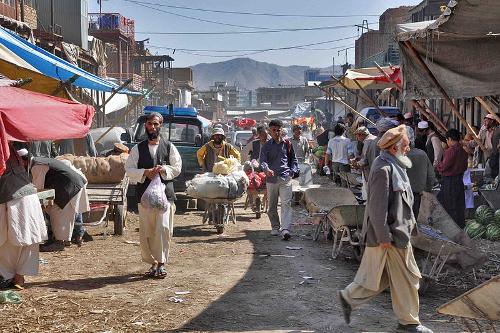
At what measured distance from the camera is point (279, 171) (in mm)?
11281

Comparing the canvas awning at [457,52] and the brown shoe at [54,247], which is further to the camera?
the brown shoe at [54,247]

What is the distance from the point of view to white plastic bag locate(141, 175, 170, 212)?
821cm

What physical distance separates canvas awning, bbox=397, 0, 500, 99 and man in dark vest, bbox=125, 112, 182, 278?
349 cm

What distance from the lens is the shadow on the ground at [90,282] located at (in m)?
7.88

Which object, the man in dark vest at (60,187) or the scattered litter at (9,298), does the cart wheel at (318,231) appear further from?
the scattered litter at (9,298)

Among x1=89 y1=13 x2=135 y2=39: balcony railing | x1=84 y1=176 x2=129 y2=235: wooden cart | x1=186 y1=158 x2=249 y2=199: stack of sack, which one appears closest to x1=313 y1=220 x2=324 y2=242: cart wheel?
x1=186 y1=158 x2=249 y2=199: stack of sack

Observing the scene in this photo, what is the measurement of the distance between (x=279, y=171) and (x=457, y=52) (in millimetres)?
3770

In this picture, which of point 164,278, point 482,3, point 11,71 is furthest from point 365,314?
point 11,71

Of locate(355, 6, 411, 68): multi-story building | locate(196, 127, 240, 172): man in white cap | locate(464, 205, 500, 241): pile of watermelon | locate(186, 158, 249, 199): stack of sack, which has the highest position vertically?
locate(355, 6, 411, 68): multi-story building

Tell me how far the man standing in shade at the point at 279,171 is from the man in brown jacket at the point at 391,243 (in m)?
4.95

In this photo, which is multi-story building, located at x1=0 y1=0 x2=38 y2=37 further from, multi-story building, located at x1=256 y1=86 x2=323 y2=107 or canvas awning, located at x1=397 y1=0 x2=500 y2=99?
multi-story building, located at x1=256 y1=86 x2=323 y2=107

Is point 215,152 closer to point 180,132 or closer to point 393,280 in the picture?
point 180,132

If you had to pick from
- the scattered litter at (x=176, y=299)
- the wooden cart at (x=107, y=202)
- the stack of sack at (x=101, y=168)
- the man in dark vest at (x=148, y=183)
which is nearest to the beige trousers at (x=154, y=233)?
the man in dark vest at (x=148, y=183)

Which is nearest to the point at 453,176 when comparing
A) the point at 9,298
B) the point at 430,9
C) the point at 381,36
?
the point at 9,298
